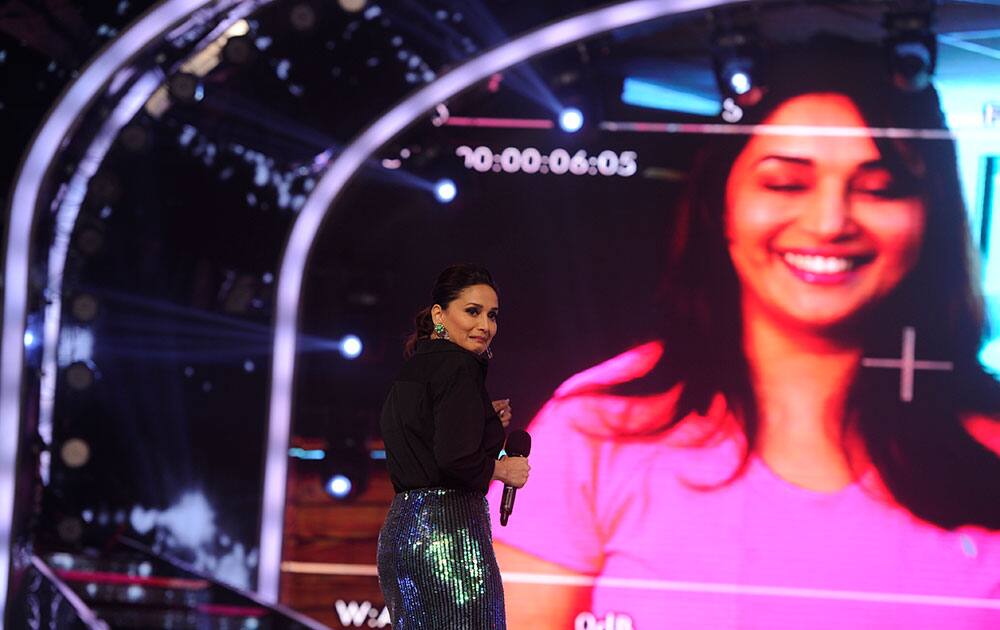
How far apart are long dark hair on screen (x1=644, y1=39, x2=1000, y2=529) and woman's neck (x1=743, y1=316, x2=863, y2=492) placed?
0.10 feet

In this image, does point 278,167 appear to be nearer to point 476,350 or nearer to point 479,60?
point 479,60

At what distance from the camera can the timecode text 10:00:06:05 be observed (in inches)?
142

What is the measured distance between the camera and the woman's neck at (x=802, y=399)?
11.6ft

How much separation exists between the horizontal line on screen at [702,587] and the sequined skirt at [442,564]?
4.22ft

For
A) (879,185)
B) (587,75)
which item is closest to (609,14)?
(587,75)

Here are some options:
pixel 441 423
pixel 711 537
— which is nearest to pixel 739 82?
pixel 711 537

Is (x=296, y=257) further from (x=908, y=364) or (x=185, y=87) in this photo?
(x=908, y=364)

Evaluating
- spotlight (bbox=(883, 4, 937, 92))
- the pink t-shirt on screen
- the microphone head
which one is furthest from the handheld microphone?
spotlight (bbox=(883, 4, 937, 92))

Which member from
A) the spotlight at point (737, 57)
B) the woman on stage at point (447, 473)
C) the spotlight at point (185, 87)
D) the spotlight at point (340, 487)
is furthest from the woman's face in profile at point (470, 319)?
the spotlight at point (185, 87)

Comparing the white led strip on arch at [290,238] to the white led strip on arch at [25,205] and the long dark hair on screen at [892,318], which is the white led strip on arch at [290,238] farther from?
the long dark hair on screen at [892,318]

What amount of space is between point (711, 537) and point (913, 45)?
54.6 inches

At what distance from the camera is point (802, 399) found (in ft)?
11.7

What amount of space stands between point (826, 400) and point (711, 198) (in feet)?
2.01

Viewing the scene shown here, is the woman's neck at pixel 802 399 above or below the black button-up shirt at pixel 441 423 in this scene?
above
